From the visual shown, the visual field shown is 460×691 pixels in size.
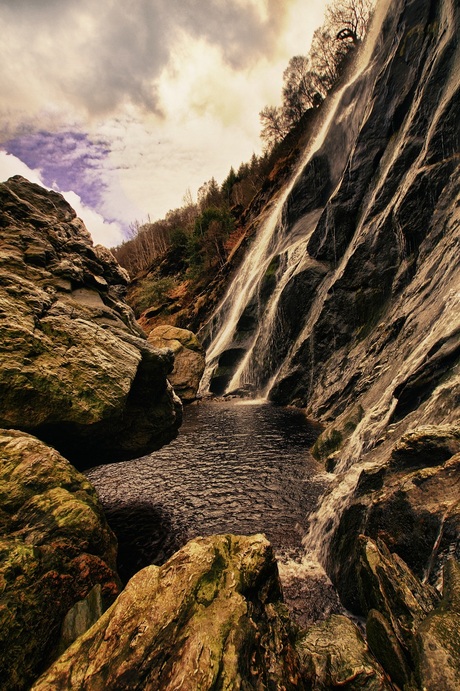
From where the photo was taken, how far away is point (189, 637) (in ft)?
12.3

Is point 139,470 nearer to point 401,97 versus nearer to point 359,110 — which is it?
point 401,97

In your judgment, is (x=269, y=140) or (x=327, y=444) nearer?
(x=327, y=444)

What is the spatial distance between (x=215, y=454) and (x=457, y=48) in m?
23.8

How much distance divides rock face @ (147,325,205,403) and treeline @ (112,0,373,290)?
2800 cm

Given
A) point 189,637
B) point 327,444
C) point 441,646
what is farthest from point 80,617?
point 327,444

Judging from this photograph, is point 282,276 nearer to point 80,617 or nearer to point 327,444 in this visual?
point 327,444

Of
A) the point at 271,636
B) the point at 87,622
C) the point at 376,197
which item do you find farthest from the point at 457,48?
the point at 87,622

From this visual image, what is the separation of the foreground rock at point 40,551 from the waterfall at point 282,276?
69.3 ft

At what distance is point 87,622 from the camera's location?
16.3 feet

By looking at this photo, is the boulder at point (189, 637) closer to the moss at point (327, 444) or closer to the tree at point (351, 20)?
the moss at point (327, 444)

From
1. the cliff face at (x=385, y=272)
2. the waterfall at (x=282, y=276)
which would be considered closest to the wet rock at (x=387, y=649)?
the cliff face at (x=385, y=272)

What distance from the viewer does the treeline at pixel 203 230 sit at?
6112 cm

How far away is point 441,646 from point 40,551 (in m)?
5.60

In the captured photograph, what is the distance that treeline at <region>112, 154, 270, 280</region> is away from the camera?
6112 centimetres
